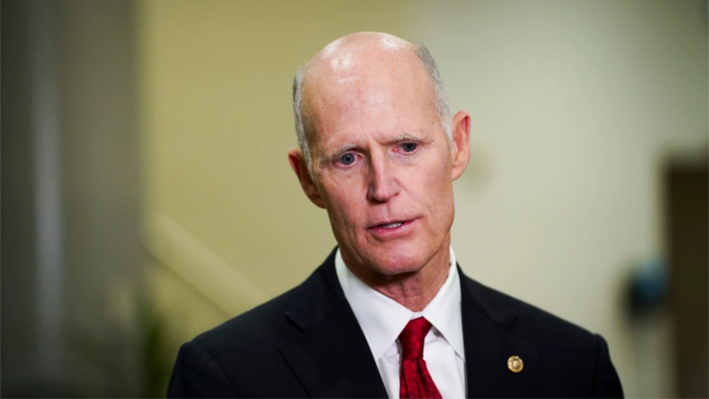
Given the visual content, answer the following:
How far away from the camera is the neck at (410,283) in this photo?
5.37 ft

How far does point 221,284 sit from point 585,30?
262 centimetres

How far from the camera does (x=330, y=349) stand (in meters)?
1.61

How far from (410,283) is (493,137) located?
3.10m

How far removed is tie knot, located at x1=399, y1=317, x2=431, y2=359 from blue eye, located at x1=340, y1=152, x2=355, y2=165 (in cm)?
37

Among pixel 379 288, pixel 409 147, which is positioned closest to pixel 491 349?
pixel 379 288

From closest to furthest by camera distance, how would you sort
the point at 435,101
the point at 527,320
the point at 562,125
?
the point at 435,101
the point at 527,320
the point at 562,125

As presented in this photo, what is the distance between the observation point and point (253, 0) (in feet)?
14.9

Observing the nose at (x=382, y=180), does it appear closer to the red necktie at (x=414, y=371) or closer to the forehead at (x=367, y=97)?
the forehead at (x=367, y=97)

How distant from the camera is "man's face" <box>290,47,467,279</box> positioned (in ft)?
4.86

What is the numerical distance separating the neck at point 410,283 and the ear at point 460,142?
193 millimetres

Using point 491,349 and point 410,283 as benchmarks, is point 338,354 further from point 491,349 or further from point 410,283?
point 491,349

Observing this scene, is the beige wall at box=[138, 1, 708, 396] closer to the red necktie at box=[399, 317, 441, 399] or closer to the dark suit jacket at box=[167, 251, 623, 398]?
the dark suit jacket at box=[167, 251, 623, 398]

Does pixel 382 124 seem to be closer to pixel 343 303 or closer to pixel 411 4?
pixel 343 303

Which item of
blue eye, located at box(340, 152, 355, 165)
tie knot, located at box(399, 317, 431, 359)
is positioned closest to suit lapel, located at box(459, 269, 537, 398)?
tie knot, located at box(399, 317, 431, 359)
